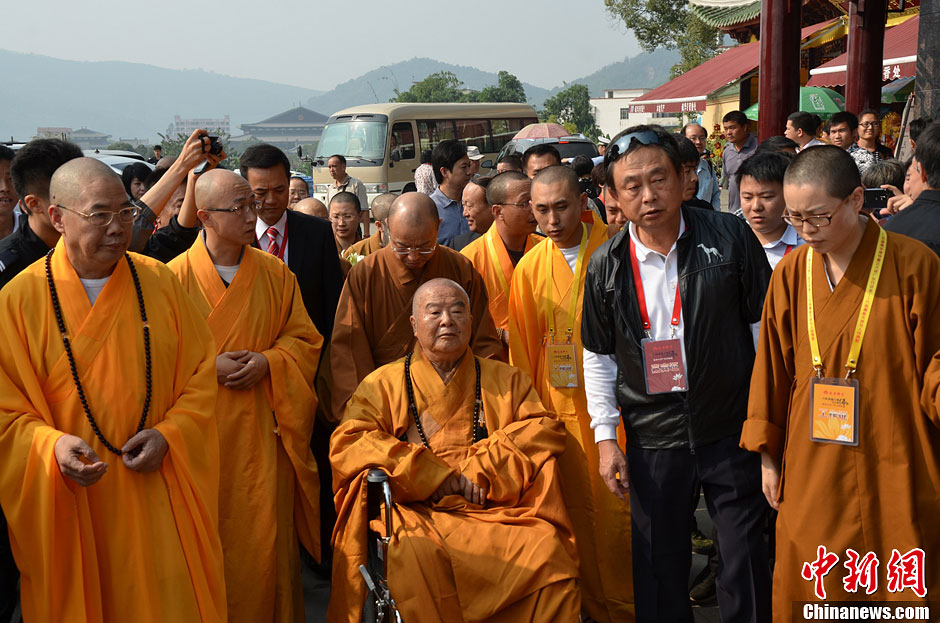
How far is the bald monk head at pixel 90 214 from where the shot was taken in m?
2.86

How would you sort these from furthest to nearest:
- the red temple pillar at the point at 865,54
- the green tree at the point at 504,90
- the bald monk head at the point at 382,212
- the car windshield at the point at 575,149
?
the green tree at the point at 504,90 → the car windshield at the point at 575,149 → the red temple pillar at the point at 865,54 → the bald monk head at the point at 382,212

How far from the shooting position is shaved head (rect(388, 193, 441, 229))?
403 centimetres

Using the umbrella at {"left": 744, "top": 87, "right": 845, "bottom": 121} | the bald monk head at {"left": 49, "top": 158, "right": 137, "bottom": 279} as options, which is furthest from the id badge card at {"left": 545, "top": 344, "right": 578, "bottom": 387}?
the umbrella at {"left": 744, "top": 87, "right": 845, "bottom": 121}

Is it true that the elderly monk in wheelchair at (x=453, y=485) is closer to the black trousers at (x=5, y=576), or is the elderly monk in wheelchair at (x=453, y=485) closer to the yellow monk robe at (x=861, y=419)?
the yellow monk robe at (x=861, y=419)

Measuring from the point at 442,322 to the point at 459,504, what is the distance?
724 millimetres

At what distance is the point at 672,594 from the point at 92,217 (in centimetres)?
239

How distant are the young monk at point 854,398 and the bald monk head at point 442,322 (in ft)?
4.19

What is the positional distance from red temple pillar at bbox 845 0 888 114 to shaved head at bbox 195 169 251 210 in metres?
10.6

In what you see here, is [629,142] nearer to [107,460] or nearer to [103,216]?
[103,216]

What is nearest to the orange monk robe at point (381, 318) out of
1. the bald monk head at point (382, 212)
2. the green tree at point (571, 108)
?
the bald monk head at point (382, 212)

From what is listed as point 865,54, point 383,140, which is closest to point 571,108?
point 383,140

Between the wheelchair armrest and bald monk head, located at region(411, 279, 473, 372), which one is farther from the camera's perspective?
bald monk head, located at region(411, 279, 473, 372)

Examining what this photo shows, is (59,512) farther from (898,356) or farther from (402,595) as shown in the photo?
(898,356)

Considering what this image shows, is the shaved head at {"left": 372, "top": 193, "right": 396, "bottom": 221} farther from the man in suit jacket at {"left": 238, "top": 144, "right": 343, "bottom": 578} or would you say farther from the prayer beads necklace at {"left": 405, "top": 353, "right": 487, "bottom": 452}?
the prayer beads necklace at {"left": 405, "top": 353, "right": 487, "bottom": 452}
